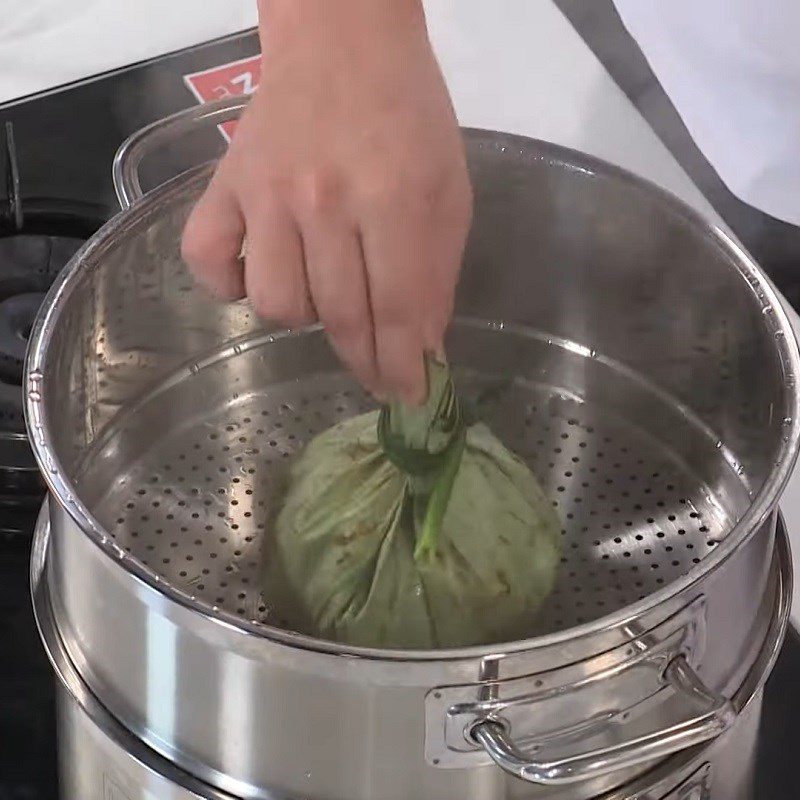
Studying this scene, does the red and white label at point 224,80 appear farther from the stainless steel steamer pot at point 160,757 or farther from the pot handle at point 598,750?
the pot handle at point 598,750

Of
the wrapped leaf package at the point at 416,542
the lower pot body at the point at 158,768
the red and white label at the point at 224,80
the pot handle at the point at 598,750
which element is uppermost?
the red and white label at the point at 224,80

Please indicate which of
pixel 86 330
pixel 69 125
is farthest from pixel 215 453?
pixel 69 125

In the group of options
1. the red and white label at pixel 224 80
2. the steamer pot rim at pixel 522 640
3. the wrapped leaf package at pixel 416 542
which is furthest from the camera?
the red and white label at pixel 224 80

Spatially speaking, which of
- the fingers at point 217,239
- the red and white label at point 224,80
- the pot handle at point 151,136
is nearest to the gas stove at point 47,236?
the red and white label at point 224,80

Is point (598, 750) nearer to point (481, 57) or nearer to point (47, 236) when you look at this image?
point (47, 236)

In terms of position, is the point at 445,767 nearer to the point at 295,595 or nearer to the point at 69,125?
the point at 295,595

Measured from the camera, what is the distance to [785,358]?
0.51m

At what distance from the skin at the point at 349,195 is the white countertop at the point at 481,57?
406 millimetres

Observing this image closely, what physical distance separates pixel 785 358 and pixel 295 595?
0.24 meters

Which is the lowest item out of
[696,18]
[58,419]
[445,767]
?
[445,767]

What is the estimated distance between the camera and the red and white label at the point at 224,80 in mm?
829

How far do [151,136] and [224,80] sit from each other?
23 centimetres

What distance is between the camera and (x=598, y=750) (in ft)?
1.40

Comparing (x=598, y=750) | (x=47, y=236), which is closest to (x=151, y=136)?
(x=47, y=236)
